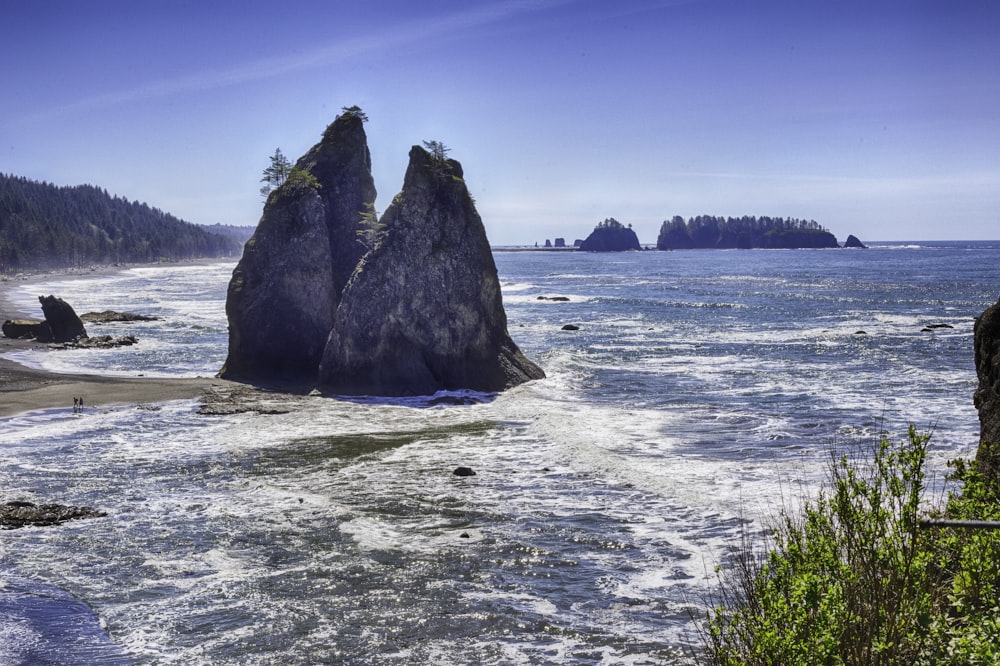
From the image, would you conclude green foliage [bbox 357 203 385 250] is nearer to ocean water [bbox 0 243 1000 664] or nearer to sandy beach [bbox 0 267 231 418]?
ocean water [bbox 0 243 1000 664]

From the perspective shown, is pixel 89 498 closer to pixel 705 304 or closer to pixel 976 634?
pixel 976 634

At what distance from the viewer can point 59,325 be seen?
58969 mm

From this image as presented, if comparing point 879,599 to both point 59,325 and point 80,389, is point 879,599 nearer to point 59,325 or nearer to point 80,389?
point 80,389

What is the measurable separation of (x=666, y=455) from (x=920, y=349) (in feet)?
109

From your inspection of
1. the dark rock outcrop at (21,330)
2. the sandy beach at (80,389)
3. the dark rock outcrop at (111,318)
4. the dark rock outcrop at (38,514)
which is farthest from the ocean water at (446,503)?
the dark rock outcrop at (111,318)

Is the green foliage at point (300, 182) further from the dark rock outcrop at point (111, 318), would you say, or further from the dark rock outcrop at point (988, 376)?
the dark rock outcrop at point (988, 376)

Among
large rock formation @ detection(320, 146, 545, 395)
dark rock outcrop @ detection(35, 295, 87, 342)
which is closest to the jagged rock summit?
large rock formation @ detection(320, 146, 545, 395)

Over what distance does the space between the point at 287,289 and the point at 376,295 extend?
7065mm

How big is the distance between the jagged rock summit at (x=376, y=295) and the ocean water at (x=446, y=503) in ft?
8.47

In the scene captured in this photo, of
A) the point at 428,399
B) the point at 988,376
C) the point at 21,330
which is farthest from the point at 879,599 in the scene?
the point at 21,330

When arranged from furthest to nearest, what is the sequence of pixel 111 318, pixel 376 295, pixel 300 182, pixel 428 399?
pixel 111 318 → pixel 300 182 → pixel 376 295 → pixel 428 399

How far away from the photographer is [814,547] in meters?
7.82

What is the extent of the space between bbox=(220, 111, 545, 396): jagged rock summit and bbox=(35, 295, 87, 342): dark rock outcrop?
2377 centimetres

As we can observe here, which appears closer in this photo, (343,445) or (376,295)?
(343,445)
